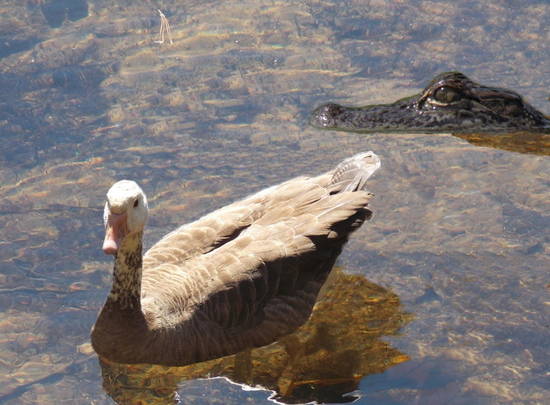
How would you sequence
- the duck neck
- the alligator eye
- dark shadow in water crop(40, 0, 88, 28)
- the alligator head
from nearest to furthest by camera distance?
the duck neck, the alligator head, the alligator eye, dark shadow in water crop(40, 0, 88, 28)

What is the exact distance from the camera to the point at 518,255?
8266 mm

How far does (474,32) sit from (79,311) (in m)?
7.11

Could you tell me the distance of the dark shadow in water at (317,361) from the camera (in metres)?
6.93

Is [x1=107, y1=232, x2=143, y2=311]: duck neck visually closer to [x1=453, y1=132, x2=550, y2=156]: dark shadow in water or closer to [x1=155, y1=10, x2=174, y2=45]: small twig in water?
[x1=453, y1=132, x2=550, y2=156]: dark shadow in water

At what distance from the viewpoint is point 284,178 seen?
30.8ft

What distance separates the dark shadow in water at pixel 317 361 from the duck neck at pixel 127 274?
0.51 meters

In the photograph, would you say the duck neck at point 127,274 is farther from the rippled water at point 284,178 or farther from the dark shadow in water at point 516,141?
the dark shadow in water at point 516,141

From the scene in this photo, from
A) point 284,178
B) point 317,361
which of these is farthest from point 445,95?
point 317,361

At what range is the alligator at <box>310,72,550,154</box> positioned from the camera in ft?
35.5

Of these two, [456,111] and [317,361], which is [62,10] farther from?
[317,361]

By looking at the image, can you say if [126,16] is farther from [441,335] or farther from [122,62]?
[441,335]

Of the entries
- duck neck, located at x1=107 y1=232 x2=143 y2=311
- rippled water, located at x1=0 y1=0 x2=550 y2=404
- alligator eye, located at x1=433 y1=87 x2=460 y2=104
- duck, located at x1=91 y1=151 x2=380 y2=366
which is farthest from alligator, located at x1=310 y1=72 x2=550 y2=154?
duck neck, located at x1=107 y1=232 x2=143 y2=311

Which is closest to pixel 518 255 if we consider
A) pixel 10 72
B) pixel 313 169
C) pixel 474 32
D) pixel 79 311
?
pixel 313 169

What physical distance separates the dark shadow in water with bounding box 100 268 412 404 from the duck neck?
51 centimetres
